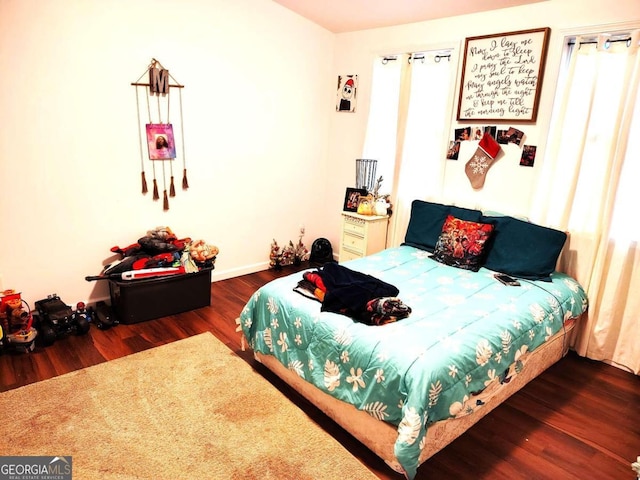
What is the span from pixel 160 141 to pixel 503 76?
107 inches

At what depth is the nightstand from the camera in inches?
154

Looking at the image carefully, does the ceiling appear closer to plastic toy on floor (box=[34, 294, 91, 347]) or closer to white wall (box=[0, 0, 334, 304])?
white wall (box=[0, 0, 334, 304])

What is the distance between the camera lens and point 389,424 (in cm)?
186

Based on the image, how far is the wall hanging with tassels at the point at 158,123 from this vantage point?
10.7ft

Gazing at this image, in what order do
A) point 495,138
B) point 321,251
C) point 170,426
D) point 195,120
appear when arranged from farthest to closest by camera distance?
point 321,251
point 195,120
point 495,138
point 170,426

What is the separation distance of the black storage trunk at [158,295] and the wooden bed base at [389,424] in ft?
3.23

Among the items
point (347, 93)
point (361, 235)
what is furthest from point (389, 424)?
point (347, 93)

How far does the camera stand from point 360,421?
78.8 inches

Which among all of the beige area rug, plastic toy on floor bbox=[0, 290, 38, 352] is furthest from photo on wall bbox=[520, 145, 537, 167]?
plastic toy on floor bbox=[0, 290, 38, 352]

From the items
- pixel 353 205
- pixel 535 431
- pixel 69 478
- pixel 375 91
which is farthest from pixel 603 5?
pixel 69 478

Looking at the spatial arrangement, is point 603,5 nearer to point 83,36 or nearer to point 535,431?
point 535,431

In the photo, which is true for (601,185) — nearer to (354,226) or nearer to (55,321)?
(354,226)

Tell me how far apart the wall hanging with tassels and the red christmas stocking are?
2417 mm

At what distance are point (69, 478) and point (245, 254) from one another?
259 cm
